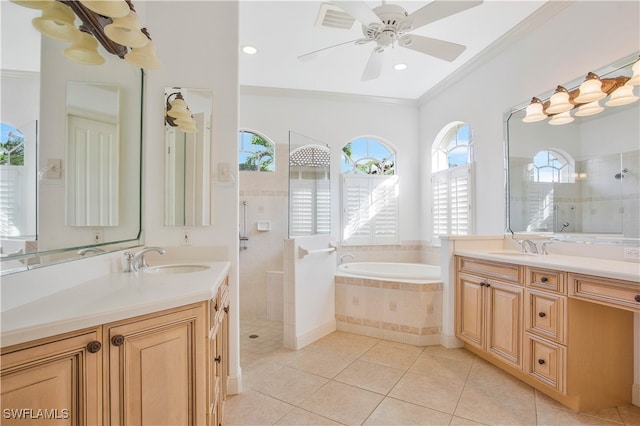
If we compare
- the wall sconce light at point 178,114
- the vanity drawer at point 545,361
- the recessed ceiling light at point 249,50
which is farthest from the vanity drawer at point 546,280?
the recessed ceiling light at point 249,50

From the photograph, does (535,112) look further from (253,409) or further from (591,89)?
(253,409)

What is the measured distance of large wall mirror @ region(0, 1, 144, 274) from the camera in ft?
3.04

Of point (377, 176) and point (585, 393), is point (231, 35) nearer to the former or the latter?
point (377, 176)

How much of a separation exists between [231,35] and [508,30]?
2.61m

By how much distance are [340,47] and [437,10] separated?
135 centimetres

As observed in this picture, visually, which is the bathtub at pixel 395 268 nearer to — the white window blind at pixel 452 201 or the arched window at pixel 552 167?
the white window blind at pixel 452 201

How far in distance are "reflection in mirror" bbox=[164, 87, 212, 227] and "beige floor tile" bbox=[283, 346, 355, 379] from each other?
138 centimetres

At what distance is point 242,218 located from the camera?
3828mm

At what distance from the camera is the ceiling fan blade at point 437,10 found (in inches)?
69.5

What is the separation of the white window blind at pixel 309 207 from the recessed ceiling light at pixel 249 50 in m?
1.44

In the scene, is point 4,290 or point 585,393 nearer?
point 4,290

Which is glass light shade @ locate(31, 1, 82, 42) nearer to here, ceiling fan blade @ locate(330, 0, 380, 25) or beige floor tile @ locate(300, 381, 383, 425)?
ceiling fan blade @ locate(330, 0, 380, 25)

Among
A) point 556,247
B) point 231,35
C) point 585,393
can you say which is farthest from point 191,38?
point 585,393

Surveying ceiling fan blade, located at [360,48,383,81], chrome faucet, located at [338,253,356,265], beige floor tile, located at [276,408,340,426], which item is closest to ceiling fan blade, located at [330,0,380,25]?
ceiling fan blade, located at [360,48,383,81]
